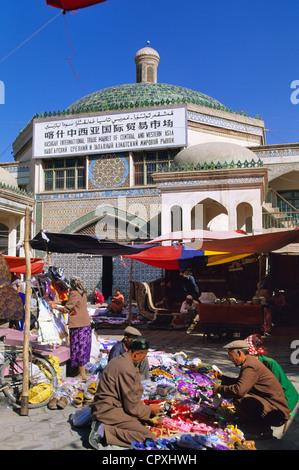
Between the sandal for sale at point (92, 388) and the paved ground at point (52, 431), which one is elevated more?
the sandal for sale at point (92, 388)

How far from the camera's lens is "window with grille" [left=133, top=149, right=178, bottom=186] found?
16141mm

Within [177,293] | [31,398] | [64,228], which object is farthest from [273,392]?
[64,228]

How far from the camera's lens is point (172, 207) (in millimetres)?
14125

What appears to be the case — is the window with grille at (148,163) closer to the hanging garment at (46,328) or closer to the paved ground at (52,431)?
the paved ground at (52,431)

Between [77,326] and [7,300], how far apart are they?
3.13 ft

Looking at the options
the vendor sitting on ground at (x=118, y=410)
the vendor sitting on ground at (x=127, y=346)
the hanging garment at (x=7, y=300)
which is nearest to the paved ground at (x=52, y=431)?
the vendor sitting on ground at (x=118, y=410)

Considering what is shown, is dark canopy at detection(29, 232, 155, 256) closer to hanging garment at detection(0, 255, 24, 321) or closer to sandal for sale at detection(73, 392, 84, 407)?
hanging garment at detection(0, 255, 24, 321)

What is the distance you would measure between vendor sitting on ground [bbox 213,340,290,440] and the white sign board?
12.7 metres

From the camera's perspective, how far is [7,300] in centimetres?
538

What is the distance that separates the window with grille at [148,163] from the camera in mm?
16141

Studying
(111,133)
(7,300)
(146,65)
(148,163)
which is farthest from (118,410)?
(146,65)

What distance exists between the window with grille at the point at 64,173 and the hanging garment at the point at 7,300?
1163 centimetres

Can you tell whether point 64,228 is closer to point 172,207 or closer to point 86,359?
point 172,207

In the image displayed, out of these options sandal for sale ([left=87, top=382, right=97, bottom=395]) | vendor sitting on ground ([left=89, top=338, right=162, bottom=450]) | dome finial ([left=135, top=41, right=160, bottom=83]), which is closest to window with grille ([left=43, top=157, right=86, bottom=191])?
dome finial ([left=135, top=41, right=160, bottom=83])
